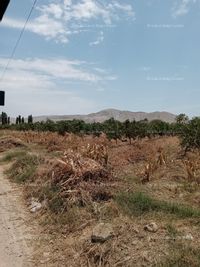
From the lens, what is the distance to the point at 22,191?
34.0 feet

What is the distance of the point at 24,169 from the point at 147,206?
6004 millimetres

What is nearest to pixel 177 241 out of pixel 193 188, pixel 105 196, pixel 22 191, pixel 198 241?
pixel 198 241

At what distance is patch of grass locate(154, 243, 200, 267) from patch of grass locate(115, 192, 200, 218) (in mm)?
1338

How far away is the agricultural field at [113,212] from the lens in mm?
5477

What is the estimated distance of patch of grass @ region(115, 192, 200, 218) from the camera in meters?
6.60

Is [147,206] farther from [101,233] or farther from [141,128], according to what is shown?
[141,128]

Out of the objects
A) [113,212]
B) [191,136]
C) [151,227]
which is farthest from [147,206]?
[191,136]

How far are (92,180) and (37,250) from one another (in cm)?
264

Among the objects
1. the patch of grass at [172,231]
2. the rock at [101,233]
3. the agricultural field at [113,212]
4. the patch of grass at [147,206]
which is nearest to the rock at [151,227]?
the agricultural field at [113,212]

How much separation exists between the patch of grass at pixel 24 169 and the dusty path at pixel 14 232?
1.03 metres

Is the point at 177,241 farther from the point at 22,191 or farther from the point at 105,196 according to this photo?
the point at 22,191

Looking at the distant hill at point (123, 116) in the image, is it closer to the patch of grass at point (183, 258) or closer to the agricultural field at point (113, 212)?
the agricultural field at point (113, 212)

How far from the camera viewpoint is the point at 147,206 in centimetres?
704

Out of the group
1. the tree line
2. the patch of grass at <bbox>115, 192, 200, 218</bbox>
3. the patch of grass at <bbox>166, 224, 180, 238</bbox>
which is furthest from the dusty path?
the tree line
